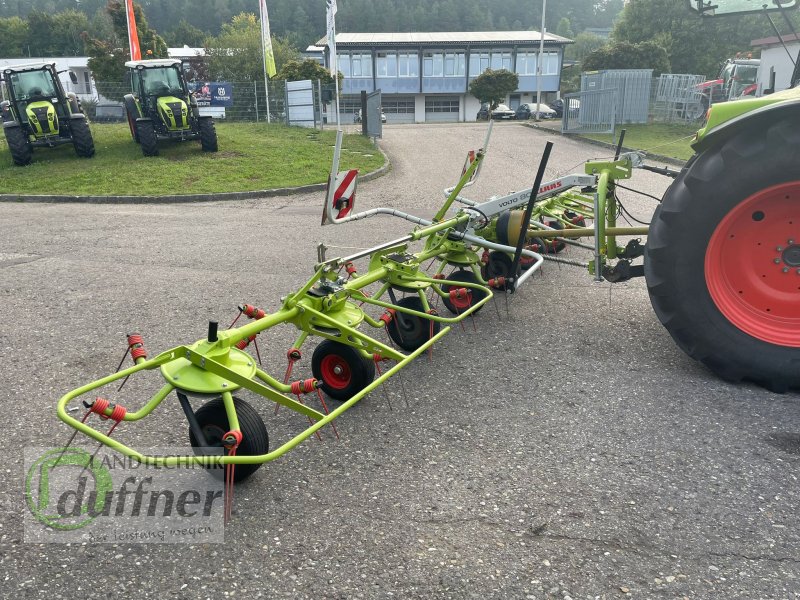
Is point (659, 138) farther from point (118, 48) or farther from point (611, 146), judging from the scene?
point (118, 48)

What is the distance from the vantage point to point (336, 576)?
211 cm

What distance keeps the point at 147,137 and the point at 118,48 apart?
3280cm

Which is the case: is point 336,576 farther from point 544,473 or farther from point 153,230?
point 153,230

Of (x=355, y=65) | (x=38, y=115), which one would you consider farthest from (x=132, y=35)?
(x=355, y=65)

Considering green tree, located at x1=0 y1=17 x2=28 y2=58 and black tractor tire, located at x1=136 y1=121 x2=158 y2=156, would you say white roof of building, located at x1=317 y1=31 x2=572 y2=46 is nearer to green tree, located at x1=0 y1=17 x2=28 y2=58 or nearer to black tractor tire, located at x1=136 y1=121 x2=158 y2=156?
black tractor tire, located at x1=136 y1=121 x2=158 y2=156

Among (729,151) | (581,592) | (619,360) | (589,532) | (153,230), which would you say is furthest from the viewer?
(153,230)

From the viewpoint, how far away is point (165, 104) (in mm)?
14555

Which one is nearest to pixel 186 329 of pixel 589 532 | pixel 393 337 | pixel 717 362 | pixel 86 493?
pixel 393 337

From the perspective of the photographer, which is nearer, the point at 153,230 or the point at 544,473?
the point at 544,473

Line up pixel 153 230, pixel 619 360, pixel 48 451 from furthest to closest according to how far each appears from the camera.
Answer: pixel 153 230 < pixel 619 360 < pixel 48 451

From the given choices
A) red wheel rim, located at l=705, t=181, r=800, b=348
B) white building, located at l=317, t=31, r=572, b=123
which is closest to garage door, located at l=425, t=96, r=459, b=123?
white building, located at l=317, t=31, r=572, b=123

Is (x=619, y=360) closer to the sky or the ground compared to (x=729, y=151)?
closer to the ground

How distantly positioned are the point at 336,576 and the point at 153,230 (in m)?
7.27

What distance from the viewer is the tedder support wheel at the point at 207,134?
14.8 metres
